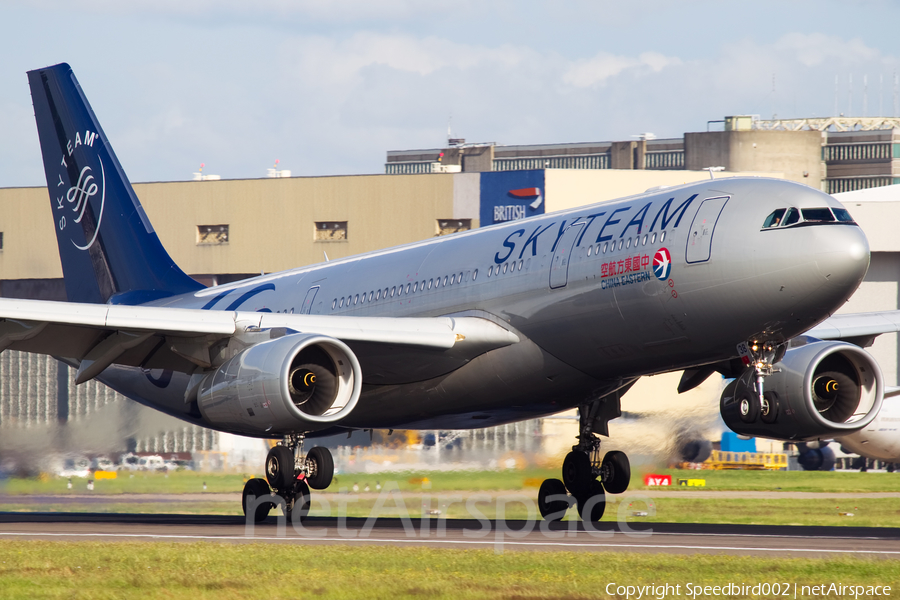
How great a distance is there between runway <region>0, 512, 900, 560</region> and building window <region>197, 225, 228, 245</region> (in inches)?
1785

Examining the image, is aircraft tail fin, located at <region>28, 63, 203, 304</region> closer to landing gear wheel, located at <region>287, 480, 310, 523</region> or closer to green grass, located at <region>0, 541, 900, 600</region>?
landing gear wheel, located at <region>287, 480, 310, 523</region>

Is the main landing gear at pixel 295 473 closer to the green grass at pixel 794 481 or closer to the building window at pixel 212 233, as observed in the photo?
the green grass at pixel 794 481

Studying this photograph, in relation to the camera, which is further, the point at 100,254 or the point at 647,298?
the point at 100,254

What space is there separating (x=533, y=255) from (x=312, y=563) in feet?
28.4

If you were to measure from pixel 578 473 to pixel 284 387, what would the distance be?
7561mm

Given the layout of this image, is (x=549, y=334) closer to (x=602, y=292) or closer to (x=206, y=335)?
(x=602, y=292)

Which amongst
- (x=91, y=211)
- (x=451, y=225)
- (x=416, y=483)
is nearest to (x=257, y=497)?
(x=416, y=483)

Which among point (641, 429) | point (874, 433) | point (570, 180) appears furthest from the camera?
point (570, 180)

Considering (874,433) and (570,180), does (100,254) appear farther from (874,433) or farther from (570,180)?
(570,180)

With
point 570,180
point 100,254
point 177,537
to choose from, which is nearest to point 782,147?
point 570,180

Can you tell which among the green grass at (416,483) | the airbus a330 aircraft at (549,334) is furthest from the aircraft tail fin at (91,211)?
the green grass at (416,483)

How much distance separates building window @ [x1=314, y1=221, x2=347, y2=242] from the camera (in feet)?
220

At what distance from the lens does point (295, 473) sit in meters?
22.6

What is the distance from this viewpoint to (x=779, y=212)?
18750 mm
